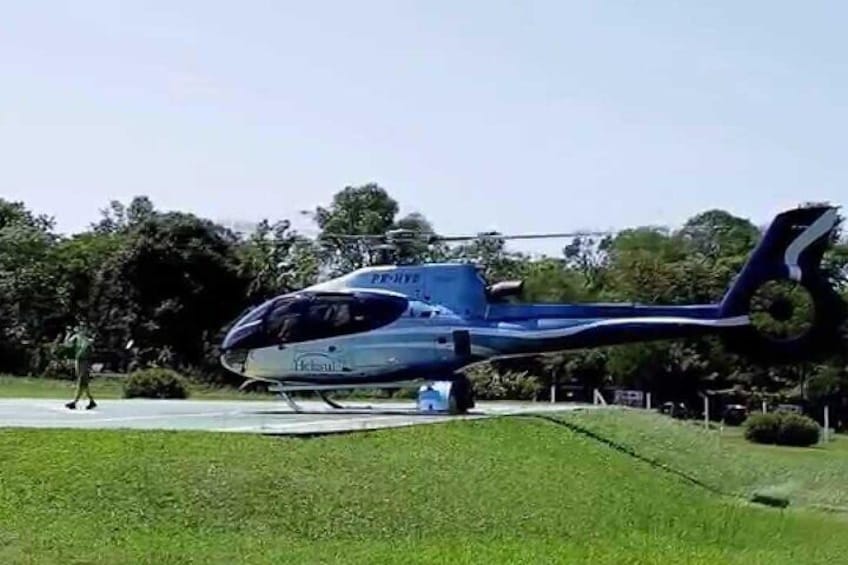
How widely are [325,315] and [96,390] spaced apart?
1652cm

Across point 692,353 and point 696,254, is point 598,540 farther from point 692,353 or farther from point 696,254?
point 696,254

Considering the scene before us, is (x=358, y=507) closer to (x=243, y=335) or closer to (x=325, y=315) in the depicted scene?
(x=325, y=315)

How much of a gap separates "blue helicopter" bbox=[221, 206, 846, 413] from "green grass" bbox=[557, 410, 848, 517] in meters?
2.03

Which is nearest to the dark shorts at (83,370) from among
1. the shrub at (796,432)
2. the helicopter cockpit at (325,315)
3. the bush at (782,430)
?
the helicopter cockpit at (325,315)

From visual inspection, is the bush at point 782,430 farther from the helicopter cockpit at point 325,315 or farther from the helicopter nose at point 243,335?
the helicopter nose at point 243,335

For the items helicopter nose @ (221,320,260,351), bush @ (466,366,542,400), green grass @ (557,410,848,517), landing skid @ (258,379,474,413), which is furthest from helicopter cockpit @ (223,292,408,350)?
bush @ (466,366,542,400)

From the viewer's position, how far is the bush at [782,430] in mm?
37000

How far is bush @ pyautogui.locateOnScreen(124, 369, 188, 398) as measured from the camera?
117ft

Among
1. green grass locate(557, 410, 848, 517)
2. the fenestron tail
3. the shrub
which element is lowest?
the shrub

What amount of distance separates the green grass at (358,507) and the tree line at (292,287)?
23.9 meters

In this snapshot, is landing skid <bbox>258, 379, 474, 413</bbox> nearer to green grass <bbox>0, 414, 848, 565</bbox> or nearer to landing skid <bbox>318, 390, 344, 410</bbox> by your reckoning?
landing skid <bbox>318, 390, 344, 410</bbox>

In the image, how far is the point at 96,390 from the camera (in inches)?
1624

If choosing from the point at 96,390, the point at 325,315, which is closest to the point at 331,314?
the point at 325,315

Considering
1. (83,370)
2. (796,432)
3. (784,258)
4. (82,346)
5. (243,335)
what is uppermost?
(784,258)
